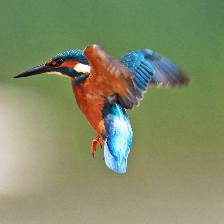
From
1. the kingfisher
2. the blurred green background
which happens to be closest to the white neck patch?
the kingfisher

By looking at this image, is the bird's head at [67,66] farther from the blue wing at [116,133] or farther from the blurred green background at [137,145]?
the blurred green background at [137,145]

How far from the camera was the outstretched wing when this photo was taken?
2.05 feet

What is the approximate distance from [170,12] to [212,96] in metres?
0.47

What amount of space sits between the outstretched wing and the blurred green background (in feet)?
6.21

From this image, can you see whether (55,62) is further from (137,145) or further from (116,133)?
(137,145)

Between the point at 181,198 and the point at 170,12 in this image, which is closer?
the point at 170,12

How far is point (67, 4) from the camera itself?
7.59 feet

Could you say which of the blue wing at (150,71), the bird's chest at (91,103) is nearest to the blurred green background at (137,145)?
the blue wing at (150,71)

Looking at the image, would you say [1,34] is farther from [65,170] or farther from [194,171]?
[194,171]

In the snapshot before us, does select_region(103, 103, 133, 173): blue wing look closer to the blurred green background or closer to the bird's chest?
the bird's chest

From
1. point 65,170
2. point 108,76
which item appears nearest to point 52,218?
point 65,170

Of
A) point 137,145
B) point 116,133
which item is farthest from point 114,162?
point 137,145

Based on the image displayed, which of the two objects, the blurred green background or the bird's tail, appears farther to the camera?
the blurred green background

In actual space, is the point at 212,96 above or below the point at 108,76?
above
